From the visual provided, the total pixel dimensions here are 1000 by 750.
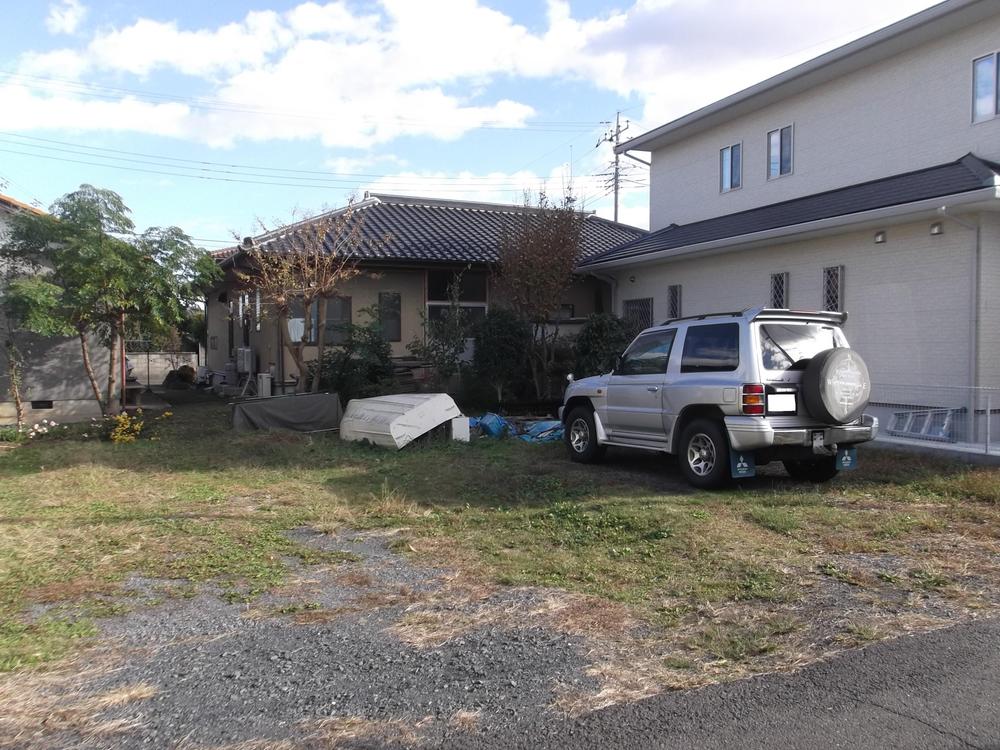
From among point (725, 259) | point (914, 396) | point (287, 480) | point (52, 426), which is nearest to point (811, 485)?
point (914, 396)

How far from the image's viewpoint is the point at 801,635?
14.2 feet

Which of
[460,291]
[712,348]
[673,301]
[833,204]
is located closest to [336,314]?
[460,291]

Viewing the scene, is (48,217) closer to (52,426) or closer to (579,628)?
(52,426)

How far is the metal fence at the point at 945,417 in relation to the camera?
31.8 feet

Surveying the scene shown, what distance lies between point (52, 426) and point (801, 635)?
12046mm

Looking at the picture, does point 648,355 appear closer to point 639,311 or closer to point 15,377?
point 639,311

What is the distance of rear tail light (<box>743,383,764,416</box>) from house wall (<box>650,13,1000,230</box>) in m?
6.50

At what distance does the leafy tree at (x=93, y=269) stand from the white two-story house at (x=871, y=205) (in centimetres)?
835

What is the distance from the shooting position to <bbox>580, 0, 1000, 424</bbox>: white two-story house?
10.2 metres

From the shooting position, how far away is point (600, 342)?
13891 millimetres

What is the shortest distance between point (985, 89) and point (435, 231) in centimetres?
1099

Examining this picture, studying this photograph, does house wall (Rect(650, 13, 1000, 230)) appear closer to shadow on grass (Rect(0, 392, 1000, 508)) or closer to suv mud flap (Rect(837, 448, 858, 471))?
shadow on grass (Rect(0, 392, 1000, 508))

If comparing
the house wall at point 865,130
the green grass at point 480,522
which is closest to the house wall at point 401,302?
the house wall at point 865,130

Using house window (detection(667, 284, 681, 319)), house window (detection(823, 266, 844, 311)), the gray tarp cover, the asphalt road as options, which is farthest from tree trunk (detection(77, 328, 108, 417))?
house window (detection(823, 266, 844, 311))
